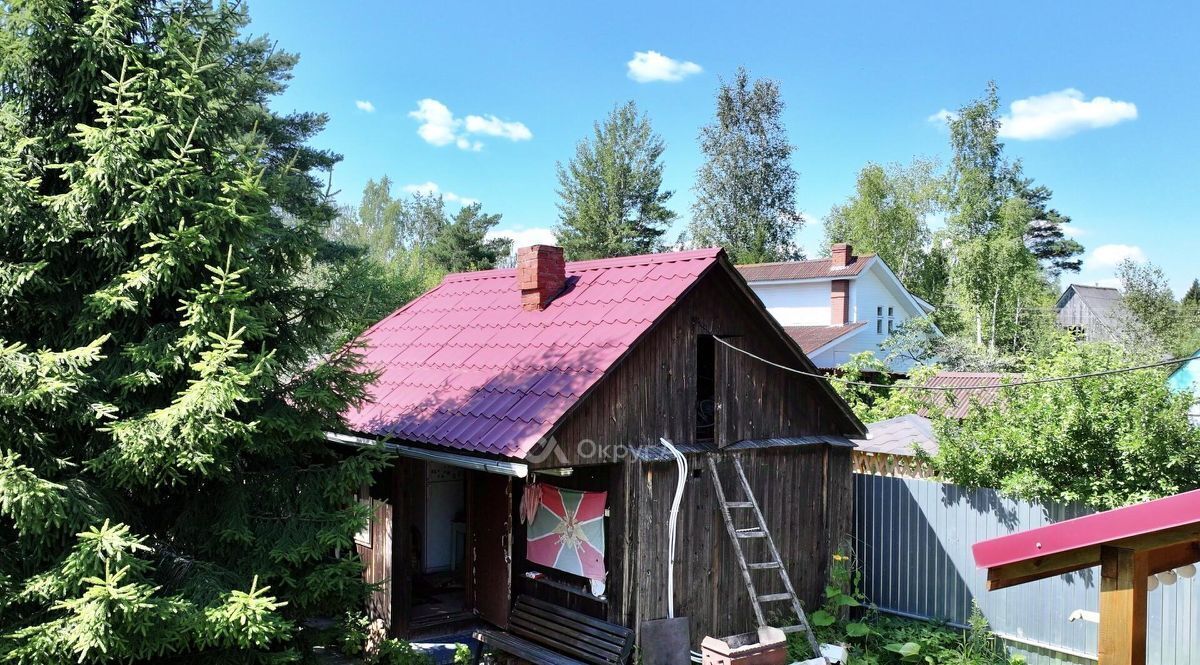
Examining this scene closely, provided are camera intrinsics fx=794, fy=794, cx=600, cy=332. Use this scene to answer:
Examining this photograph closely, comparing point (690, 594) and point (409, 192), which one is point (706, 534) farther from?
point (409, 192)

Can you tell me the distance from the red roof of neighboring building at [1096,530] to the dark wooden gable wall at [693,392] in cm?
477

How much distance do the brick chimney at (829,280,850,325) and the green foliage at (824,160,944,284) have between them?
→ 7.40m

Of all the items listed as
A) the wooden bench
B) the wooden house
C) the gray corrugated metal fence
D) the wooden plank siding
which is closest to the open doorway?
the wooden house

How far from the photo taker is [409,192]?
58.2m

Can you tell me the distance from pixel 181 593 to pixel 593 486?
4.30m

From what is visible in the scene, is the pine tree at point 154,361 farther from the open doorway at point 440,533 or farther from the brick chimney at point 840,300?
the brick chimney at point 840,300

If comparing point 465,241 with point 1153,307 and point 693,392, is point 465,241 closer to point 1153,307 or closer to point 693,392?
point 1153,307

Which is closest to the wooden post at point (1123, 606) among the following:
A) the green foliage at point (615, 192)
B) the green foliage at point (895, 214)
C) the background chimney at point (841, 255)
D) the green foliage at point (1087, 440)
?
the green foliage at point (1087, 440)

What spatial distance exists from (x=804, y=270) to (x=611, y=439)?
27.2 meters

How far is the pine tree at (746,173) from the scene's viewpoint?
130ft

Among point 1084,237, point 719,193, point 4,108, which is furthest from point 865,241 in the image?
point 4,108

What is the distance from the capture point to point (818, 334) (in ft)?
103

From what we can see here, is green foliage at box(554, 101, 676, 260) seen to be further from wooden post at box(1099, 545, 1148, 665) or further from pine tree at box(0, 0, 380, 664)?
wooden post at box(1099, 545, 1148, 665)

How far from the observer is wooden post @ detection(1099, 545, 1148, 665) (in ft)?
A: 11.4
